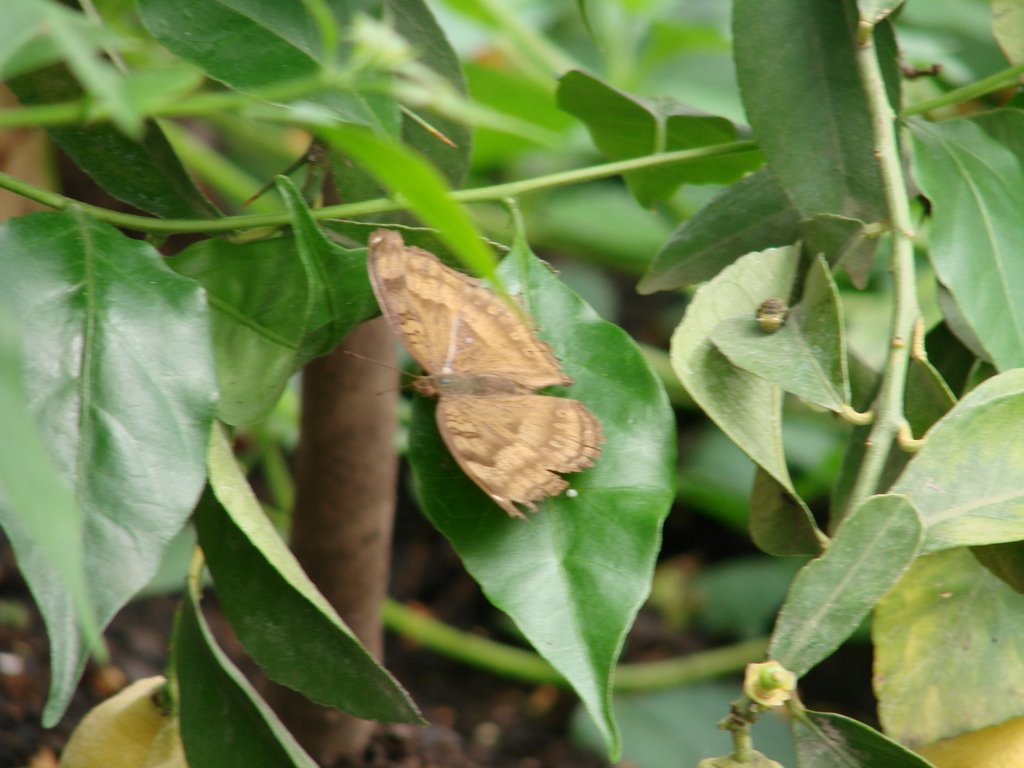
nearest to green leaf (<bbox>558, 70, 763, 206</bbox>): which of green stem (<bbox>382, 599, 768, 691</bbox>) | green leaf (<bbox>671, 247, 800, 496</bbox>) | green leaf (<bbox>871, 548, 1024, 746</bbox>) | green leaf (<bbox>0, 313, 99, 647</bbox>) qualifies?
green leaf (<bbox>671, 247, 800, 496</bbox>)

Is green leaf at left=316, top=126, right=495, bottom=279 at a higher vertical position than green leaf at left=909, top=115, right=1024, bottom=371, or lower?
higher

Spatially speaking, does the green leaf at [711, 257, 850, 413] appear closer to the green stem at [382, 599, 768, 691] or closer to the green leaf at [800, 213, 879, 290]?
the green leaf at [800, 213, 879, 290]

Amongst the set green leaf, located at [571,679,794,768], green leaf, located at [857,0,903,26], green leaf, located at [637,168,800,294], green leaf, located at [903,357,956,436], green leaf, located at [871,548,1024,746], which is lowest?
green leaf, located at [571,679,794,768]

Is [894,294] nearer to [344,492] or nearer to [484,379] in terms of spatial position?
[484,379]

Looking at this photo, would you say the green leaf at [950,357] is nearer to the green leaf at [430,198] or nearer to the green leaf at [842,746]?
the green leaf at [842,746]

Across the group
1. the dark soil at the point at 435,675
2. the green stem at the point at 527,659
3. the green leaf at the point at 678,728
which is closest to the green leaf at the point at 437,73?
the dark soil at the point at 435,675

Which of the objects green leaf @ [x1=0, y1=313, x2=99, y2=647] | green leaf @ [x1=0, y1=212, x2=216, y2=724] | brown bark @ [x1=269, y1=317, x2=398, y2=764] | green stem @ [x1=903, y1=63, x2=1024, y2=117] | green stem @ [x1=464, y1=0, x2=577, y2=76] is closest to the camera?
green leaf @ [x1=0, y1=313, x2=99, y2=647]
